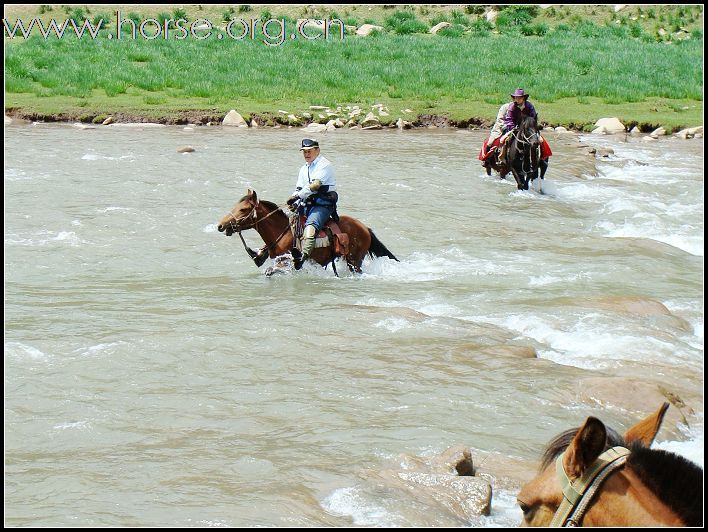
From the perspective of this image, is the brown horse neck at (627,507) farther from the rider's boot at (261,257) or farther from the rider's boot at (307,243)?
the rider's boot at (261,257)

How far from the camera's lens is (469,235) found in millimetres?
15477

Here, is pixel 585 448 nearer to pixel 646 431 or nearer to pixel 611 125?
pixel 646 431

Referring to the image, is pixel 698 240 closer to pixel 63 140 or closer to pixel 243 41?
pixel 63 140

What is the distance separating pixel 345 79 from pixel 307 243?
22.2 meters

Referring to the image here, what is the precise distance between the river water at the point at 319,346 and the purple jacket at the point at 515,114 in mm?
1599

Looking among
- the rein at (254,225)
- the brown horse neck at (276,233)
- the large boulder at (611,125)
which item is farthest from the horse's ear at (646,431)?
the large boulder at (611,125)

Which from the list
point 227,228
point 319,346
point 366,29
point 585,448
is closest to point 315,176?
point 227,228

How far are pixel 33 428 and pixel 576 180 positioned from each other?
51.2 feet

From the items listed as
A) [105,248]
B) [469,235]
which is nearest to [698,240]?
[469,235]

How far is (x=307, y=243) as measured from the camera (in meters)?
12.2

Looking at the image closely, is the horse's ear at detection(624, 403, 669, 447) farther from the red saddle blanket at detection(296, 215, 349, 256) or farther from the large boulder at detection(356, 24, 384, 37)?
the large boulder at detection(356, 24, 384, 37)

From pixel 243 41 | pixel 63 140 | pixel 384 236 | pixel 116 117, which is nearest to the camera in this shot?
pixel 384 236

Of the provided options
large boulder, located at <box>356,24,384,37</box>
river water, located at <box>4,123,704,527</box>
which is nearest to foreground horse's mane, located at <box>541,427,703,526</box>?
river water, located at <box>4,123,704,527</box>

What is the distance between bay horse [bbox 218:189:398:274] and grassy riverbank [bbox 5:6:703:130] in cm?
1584
